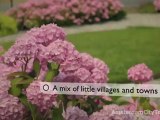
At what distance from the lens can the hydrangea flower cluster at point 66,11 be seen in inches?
336

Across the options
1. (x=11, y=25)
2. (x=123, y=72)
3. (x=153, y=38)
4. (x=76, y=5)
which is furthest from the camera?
→ (x=76, y=5)

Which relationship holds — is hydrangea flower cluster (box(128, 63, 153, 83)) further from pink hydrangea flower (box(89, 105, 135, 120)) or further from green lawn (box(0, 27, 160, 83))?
green lawn (box(0, 27, 160, 83))

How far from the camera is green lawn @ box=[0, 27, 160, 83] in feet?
18.0

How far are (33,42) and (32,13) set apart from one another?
280 inches

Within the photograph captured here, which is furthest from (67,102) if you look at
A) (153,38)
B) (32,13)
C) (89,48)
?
(32,13)

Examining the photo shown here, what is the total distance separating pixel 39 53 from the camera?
5.44 ft

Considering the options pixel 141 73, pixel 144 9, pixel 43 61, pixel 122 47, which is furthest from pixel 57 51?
pixel 144 9

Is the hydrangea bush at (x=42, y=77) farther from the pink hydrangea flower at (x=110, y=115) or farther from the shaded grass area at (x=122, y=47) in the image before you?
the shaded grass area at (x=122, y=47)

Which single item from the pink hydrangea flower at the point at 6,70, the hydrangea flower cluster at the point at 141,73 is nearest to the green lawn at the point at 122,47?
the hydrangea flower cluster at the point at 141,73

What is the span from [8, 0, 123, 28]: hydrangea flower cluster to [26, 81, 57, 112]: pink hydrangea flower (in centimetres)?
652

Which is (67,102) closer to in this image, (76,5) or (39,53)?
(39,53)

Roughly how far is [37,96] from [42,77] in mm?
143

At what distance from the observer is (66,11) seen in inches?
369

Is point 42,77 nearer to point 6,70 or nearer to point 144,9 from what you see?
point 6,70
